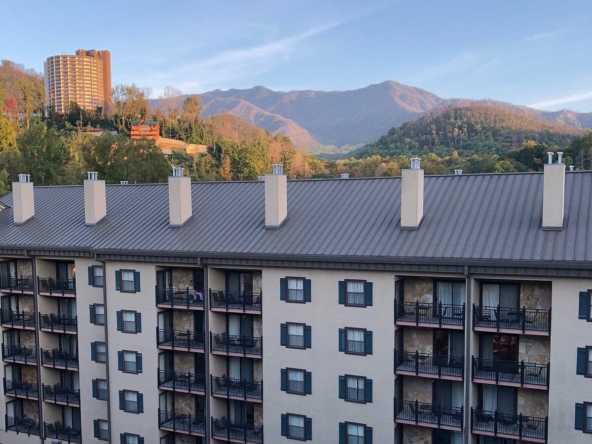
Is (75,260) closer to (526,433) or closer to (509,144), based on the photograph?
(526,433)

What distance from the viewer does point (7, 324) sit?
38188 mm

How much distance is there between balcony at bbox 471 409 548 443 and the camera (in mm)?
25859

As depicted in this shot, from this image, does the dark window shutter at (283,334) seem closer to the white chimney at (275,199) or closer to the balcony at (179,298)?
the balcony at (179,298)

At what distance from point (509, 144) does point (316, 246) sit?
115m

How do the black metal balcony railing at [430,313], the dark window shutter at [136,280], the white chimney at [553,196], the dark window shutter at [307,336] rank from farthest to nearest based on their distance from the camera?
the dark window shutter at [136,280]
the dark window shutter at [307,336]
the black metal balcony railing at [430,313]
the white chimney at [553,196]

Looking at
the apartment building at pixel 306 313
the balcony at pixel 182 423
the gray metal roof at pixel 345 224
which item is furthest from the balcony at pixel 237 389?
the gray metal roof at pixel 345 224

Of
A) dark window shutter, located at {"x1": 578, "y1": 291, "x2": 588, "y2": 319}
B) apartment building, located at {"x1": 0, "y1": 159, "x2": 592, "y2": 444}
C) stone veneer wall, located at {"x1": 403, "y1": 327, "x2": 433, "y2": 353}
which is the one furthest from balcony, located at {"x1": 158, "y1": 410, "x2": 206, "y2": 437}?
dark window shutter, located at {"x1": 578, "y1": 291, "x2": 588, "y2": 319}

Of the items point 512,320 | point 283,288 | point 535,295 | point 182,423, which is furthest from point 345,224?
point 182,423

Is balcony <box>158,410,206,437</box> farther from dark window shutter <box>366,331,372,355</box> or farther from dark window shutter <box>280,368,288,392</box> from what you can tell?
dark window shutter <box>366,331,372,355</box>

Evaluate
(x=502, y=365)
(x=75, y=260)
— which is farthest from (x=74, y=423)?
(x=502, y=365)

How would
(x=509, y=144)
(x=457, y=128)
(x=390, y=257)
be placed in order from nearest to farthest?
(x=390, y=257) → (x=509, y=144) → (x=457, y=128)

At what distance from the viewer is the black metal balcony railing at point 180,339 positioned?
3303cm

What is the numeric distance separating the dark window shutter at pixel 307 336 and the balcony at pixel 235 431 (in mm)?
6044

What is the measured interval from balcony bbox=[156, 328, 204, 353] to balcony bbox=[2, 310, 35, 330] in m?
10.0
